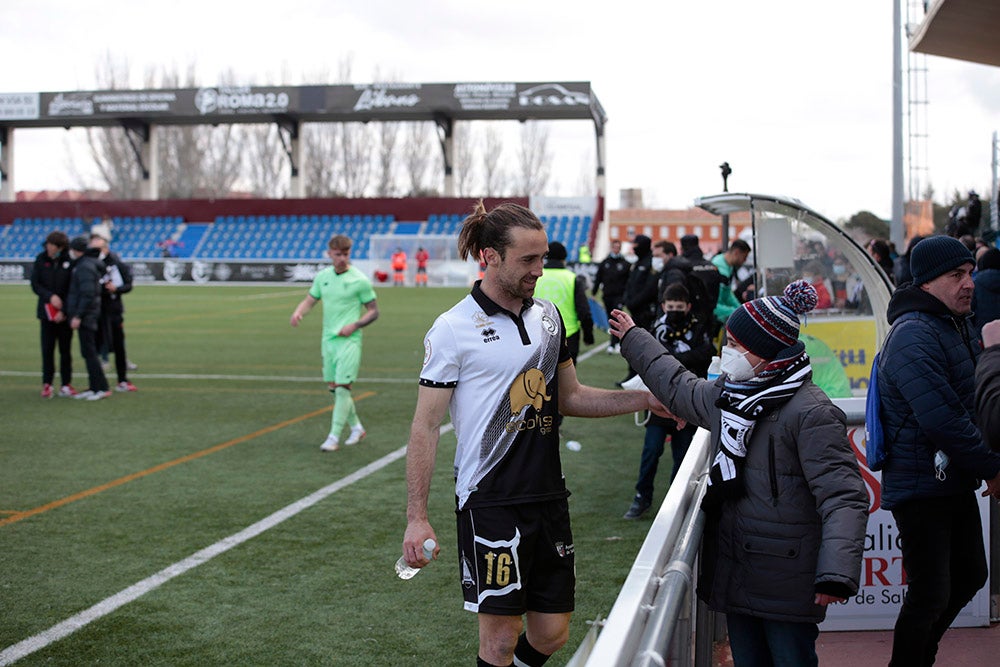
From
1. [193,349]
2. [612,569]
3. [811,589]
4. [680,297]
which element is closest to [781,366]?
[811,589]

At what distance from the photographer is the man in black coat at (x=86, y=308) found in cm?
1395

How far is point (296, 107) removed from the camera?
185ft

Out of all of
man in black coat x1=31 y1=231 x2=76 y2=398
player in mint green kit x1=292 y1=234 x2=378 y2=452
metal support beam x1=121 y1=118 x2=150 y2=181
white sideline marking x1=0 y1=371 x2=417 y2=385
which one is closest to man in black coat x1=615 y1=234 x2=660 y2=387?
white sideline marking x1=0 y1=371 x2=417 y2=385

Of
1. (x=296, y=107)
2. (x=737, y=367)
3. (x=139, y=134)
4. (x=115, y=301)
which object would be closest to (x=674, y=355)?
(x=737, y=367)

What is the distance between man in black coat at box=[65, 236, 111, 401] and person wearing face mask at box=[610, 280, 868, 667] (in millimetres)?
11735

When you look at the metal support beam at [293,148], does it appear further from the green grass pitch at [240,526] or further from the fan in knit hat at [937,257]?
the fan in knit hat at [937,257]

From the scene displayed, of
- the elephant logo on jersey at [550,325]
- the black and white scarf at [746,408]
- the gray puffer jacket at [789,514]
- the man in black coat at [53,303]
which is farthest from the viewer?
the man in black coat at [53,303]

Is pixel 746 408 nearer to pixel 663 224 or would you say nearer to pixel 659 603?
pixel 659 603

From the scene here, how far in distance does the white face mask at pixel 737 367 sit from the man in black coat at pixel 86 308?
38.4 ft

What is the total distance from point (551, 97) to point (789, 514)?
167ft

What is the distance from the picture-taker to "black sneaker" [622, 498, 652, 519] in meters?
7.86

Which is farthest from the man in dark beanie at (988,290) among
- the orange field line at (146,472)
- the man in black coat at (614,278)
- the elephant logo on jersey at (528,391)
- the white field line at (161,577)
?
the man in black coat at (614,278)

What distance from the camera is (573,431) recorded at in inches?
459

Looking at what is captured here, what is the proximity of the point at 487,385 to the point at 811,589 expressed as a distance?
127 centimetres
